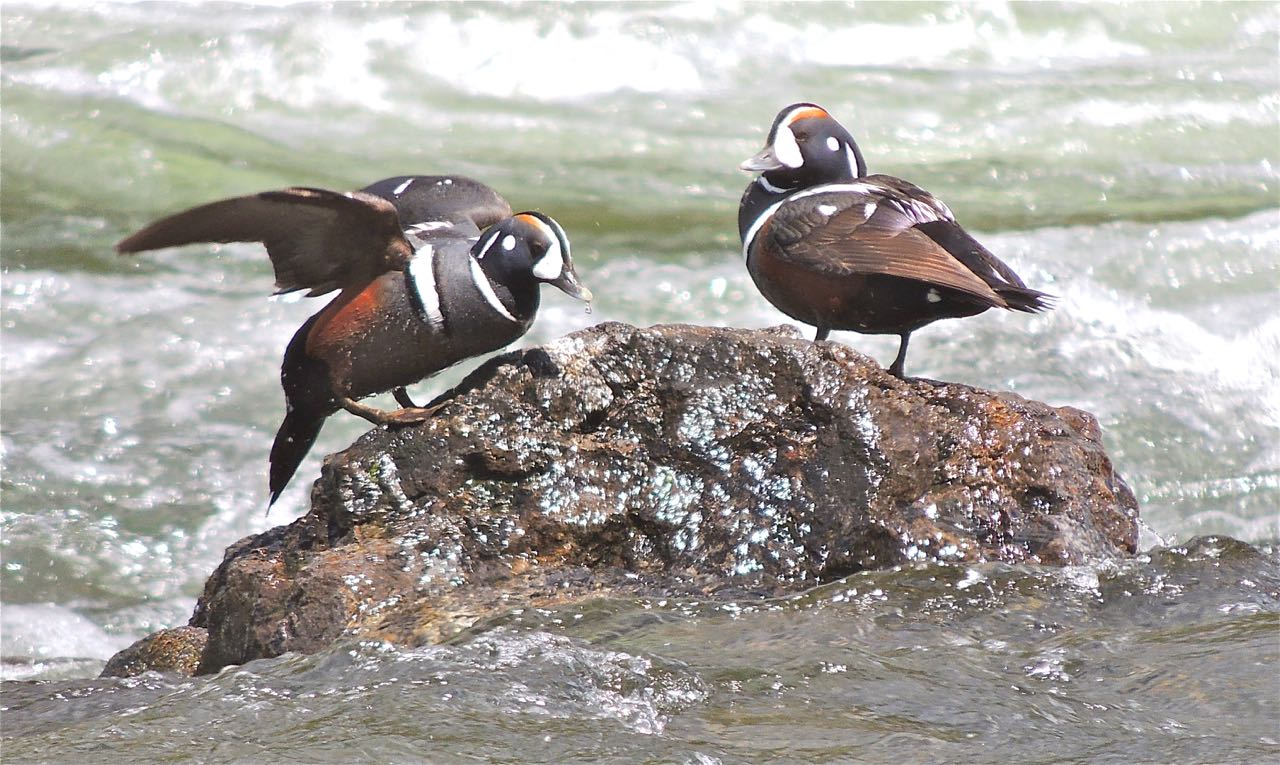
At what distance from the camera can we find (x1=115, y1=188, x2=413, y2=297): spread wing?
3.76m

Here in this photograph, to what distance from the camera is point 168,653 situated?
152 inches

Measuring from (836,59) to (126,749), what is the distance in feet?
29.8

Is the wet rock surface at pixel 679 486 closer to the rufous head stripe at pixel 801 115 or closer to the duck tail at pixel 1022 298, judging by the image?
the duck tail at pixel 1022 298

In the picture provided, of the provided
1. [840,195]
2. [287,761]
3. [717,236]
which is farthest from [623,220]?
[287,761]

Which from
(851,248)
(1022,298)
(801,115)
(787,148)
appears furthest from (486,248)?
(1022,298)

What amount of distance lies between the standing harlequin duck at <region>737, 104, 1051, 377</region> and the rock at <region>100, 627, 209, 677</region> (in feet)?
6.73

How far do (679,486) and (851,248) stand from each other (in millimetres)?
1037

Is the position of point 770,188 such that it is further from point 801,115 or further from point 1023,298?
point 1023,298

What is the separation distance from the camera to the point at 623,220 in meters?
9.31

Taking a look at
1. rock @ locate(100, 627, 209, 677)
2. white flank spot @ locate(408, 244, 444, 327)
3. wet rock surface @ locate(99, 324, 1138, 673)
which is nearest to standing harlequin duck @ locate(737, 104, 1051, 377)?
wet rock surface @ locate(99, 324, 1138, 673)

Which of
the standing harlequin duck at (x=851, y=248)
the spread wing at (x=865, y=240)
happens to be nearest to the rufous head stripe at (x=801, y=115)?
the standing harlequin duck at (x=851, y=248)

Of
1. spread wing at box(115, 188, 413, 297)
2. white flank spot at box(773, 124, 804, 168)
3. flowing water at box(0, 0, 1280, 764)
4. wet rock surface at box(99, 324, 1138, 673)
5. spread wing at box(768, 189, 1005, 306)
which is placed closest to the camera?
flowing water at box(0, 0, 1280, 764)

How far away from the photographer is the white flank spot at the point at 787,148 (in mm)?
4806

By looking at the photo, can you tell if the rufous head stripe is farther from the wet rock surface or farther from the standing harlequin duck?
the wet rock surface
